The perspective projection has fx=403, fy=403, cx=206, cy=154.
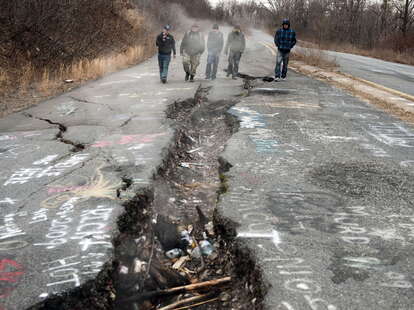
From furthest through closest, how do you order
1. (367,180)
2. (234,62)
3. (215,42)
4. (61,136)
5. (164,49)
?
(234,62) → (215,42) → (164,49) → (61,136) → (367,180)

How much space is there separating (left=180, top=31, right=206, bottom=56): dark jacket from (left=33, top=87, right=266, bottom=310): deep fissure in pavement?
20.9 feet

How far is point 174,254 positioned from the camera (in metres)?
3.41

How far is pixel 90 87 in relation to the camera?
10.6 metres

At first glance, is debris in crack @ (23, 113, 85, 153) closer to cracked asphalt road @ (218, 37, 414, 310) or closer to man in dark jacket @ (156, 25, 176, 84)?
cracked asphalt road @ (218, 37, 414, 310)

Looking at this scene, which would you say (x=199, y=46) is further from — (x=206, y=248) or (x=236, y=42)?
(x=206, y=248)

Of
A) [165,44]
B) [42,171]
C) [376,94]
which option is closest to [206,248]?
[42,171]

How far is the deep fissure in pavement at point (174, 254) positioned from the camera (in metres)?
2.65

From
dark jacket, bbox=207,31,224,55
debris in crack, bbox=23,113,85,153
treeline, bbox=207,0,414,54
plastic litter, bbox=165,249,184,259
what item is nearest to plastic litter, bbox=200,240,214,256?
plastic litter, bbox=165,249,184,259

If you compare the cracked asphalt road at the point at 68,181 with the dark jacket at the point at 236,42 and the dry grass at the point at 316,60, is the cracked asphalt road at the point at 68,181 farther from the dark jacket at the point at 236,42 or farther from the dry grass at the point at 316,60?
the dry grass at the point at 316,60

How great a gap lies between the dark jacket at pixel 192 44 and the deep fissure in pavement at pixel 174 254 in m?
6.37

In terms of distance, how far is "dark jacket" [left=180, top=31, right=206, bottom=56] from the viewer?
10.9 metres

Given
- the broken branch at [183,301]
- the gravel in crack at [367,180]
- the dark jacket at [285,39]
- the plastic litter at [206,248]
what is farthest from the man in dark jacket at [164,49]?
the broken branch at [183,301]

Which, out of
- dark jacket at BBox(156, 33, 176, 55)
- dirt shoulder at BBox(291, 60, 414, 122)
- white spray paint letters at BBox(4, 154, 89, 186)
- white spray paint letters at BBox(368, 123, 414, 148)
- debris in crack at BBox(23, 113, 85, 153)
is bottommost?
white spray paint letters at BBox(4, 154, 89, 186)

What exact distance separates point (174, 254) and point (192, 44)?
8.48 m
